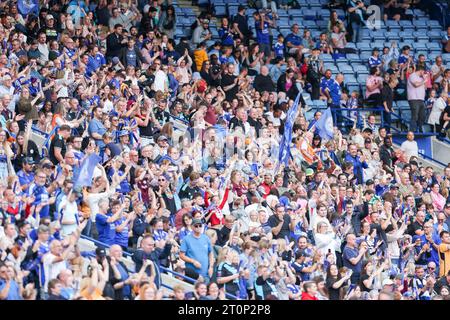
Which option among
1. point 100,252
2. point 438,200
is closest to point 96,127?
point 100,252

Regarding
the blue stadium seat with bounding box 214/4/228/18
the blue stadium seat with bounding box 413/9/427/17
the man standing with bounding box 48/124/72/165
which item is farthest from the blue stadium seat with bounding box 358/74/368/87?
the man standing with bounding box 48/124/72/165

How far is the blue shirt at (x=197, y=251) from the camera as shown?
16.2 metres

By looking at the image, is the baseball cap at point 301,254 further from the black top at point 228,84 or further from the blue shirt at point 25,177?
the black top at point 228,84

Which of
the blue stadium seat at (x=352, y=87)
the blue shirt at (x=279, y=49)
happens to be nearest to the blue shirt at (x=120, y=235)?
the blue shirt at (x=279, y=49)

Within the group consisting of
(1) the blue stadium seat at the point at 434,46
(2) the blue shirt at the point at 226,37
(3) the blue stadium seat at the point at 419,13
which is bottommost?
(1) the blue stadium seat at the point at 434,46

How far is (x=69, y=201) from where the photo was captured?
51.6 feet

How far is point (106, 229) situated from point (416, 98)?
9.79m

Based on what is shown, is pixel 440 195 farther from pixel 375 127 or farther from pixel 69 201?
pixel 69 201

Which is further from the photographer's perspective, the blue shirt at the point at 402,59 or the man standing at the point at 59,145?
the blue shirt at the point at 402,59

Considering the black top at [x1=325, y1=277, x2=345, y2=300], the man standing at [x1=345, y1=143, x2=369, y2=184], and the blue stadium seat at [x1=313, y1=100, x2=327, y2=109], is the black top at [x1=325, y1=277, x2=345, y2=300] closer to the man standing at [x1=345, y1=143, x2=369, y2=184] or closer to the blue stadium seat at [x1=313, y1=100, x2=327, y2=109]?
the man standing at [x1=345, y1=143, x2=369, y2=184]

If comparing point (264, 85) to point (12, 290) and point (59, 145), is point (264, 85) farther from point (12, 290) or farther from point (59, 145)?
point (12, 290)

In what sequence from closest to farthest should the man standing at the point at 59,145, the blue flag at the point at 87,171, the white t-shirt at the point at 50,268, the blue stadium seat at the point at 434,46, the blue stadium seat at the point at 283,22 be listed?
1. the white t-shirt at the point at 50,268
2. the blue flag at the point at 87,171
3. the man standing at the point at 59,145
4. the blue stadium seat at the point at 283,22
5. the blue stadium seat at the point at 434,46

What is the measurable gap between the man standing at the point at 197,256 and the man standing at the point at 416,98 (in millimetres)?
8840

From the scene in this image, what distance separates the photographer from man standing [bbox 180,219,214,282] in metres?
16.2
